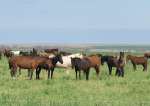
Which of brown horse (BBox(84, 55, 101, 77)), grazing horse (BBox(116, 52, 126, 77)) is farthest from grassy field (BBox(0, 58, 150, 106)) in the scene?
grazing horse (BBox(116, 52, 126, 77))

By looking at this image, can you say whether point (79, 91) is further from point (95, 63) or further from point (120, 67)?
point (120, 67)

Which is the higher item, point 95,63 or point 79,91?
point 95,63

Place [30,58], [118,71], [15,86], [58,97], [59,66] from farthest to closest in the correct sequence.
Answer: [59,66] < [118,71] < [30,58] < [15,86] < [58,97]

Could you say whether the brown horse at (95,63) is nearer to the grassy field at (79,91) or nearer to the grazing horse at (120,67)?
the grazing horse at (120,67)

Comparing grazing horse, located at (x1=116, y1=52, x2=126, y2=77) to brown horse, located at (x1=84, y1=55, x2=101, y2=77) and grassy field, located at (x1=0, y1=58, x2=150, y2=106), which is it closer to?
brown horse, located at (x1=84, y1=55, x2=101, y2=77)

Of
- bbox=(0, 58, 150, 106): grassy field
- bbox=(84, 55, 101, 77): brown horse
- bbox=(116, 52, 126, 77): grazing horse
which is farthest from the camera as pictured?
bbox=(116, 52, 126, 77): grazing horse

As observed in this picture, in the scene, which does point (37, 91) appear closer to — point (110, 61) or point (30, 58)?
point (30, 58)

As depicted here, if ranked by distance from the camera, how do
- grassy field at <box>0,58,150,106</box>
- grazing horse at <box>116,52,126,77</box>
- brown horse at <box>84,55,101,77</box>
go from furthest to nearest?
grazing horse at <box>116,52,126,77</box>
brown horse at <box>84,55,101,77</box>
grassy field at <box>0,58,150,106</box>

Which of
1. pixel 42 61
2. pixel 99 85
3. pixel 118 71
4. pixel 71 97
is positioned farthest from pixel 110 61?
pixel 71 97

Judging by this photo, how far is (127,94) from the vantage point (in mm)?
20312

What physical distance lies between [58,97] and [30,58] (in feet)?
32.3

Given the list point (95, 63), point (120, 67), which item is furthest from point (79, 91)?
point (120, 67)

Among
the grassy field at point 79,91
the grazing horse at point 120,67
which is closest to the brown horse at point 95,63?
the grazing horse at point 120,67

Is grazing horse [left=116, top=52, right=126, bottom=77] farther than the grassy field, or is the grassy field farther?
grazing horse [left=116, top=52, right=126, bottom=77]
